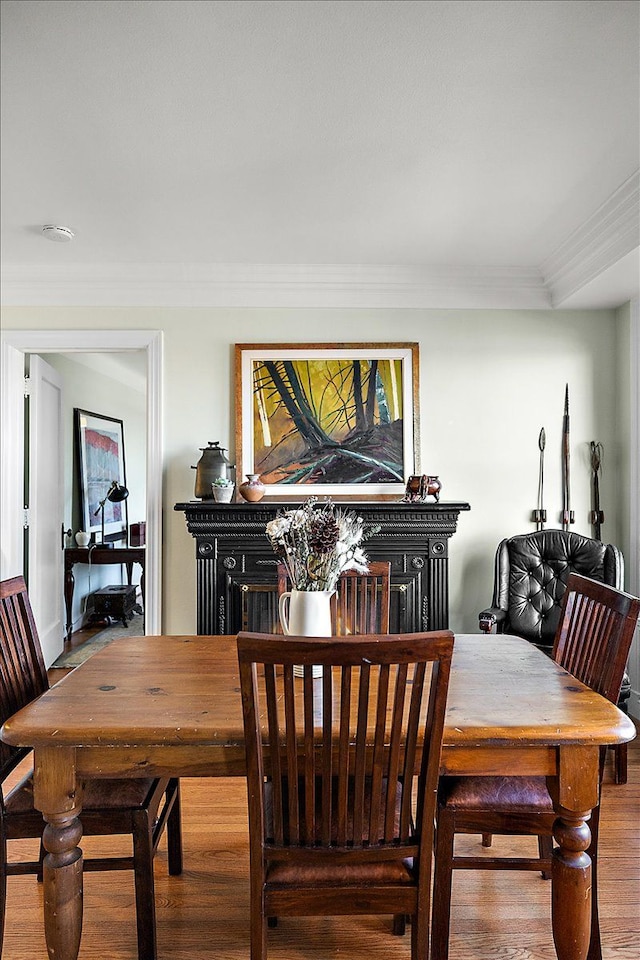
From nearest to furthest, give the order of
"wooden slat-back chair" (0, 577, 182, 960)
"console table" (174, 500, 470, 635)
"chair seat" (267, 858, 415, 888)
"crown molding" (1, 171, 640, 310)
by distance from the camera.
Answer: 1. "chair seat" (267, 858, 415, 888)
2. "wooden slat-back chair" (0, 577, 182, 960)
3. "console table" (174, 500, 470, 635)
4. "crown molding" (1, 171, 640, 310)

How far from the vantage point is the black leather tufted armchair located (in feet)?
11.2

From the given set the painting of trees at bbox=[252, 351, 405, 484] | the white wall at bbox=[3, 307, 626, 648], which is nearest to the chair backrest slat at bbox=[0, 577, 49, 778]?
the white wall at bbox=[3, 307, 626, 648]

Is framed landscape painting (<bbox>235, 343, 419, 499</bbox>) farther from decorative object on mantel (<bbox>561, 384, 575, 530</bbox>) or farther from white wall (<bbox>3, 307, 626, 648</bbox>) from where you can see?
decorative object on mantel (<bbox>561, 384, 575, 530</bbox>)

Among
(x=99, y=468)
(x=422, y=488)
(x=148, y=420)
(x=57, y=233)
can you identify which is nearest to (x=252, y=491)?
(x=148, y=420)

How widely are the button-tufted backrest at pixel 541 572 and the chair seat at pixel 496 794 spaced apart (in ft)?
5.71

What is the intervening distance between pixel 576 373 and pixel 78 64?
309cm

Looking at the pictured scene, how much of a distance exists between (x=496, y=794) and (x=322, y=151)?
229cm

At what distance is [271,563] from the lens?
357 cm

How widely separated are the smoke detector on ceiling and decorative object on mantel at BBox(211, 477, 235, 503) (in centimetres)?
148

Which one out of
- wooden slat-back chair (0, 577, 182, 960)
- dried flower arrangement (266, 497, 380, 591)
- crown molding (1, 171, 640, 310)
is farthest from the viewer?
crown molding (1, 171, 640, 310)

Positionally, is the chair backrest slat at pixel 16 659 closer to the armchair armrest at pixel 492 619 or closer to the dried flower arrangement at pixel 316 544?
the dried flower arrangement at pixel 316 544

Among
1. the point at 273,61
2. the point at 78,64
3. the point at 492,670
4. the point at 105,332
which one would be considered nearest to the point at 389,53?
the point at 273,61

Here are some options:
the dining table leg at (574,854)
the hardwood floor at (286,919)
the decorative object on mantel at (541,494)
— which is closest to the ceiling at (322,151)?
the decorative object on mantel at (541,494)

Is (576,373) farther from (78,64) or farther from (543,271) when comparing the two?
(78,64)
